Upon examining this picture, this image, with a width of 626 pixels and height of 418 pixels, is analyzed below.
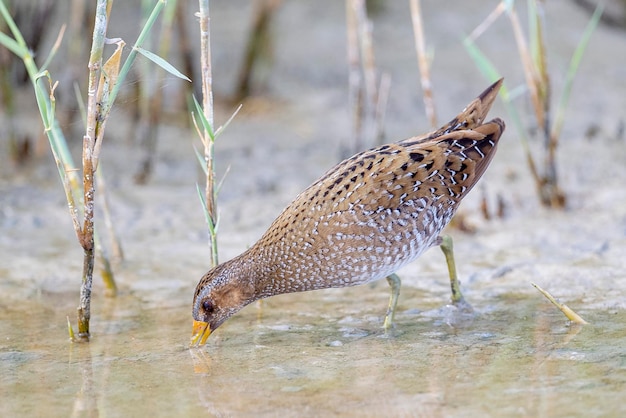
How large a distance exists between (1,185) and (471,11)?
4.57m

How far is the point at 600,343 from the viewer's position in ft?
11.5

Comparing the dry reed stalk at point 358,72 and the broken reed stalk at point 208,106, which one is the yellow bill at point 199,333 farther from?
the dry reed stalk at point 358,72

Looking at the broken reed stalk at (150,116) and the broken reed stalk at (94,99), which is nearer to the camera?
the broken reed stalk at (94,99)

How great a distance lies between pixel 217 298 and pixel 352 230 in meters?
0.61

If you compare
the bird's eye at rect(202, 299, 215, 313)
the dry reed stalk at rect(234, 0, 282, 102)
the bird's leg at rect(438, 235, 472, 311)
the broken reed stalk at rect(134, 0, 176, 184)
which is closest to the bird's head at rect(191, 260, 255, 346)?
the bird's eye at rect(202, 299, 215, 313)

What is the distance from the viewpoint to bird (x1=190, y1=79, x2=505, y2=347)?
385 cm

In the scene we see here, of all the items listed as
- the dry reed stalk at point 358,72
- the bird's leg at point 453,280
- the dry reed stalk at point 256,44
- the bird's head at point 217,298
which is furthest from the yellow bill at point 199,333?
the dry reed stalk at point 256,44

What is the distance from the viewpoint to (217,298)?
12.7 feet

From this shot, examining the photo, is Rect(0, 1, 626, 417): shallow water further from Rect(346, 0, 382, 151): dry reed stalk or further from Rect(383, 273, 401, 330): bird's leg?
Rect(346, 0, 382, 151): dry reed stalk

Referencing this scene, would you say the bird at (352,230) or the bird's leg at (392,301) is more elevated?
the bird at (352,230)

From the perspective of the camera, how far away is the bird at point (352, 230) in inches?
152

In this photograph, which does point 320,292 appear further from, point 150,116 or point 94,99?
point 150,116

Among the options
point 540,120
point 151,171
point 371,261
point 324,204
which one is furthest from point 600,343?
point 151,171

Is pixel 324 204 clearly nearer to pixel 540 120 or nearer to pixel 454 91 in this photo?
pixel 540 120
